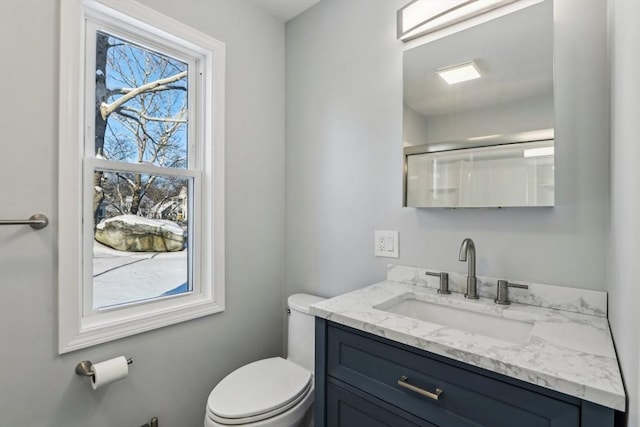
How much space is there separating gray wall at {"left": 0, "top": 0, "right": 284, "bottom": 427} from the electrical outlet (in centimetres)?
72

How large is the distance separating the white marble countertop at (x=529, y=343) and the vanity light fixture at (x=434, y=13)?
116 centimetres

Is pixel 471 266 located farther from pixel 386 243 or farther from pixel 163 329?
pixel 163 329

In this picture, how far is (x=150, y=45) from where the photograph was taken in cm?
156

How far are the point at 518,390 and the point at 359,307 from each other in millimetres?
536

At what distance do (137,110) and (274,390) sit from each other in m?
1.44

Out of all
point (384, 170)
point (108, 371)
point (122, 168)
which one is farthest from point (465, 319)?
point (122, 168)

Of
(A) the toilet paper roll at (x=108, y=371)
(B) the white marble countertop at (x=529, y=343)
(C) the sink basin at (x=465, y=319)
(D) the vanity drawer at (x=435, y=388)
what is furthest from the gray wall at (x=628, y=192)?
(A) the toilet paper roll at (x=108, y=371)

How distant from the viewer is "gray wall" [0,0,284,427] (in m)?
1.12

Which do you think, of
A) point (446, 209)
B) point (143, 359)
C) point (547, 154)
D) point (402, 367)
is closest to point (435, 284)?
point (446, 209)

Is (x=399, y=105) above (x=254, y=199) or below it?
above

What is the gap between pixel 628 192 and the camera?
0.66 m

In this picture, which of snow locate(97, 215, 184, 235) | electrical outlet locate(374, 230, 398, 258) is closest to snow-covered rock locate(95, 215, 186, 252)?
snow locate(97, 215, 184, 235)

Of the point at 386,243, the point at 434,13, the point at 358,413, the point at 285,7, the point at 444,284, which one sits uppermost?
the point at 285,7

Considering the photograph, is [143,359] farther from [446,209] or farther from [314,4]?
[314,4]
